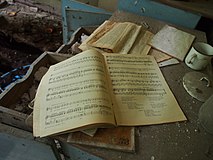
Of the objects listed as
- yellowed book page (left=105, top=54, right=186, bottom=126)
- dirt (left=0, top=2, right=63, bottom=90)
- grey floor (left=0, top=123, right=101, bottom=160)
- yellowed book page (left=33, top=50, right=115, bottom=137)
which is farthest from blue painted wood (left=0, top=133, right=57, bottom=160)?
dirt (left=0, top=2, right=63, bottom=90)

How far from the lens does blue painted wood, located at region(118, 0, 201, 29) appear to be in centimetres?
109

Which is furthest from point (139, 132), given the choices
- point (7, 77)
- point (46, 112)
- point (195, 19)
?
point (7, 77)

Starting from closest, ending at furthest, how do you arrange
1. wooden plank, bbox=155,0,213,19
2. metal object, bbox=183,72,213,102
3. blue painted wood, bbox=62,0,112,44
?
metal object, bbox=183,72,213,102 → wooden plank, bbox=155,0,213,19 → blue painted wood, bbox=62,0,112,44

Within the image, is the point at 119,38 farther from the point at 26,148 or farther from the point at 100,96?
the point at 26,148

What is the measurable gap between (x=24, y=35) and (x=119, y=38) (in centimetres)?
138

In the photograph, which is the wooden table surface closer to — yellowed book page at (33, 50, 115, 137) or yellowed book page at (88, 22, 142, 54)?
yellowed book page at (33, 50, 115, 137)

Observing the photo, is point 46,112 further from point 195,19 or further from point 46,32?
point 46,32

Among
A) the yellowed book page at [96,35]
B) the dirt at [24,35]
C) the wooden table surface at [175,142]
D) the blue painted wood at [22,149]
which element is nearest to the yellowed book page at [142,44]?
the yellowed book page at [96,35]

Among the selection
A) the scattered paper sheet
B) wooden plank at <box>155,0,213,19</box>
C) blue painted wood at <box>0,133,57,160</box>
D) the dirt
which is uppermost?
wooden plank at <box>155,0,213,19</box>

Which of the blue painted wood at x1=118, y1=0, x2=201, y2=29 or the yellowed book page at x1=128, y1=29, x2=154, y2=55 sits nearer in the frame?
the yellowed book page at x1=128, y1=29, x2=154, y2=55

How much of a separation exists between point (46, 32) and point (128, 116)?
164 centimetres

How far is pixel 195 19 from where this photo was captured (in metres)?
1.09

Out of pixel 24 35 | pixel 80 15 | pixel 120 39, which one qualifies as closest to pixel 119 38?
pixel 120 39

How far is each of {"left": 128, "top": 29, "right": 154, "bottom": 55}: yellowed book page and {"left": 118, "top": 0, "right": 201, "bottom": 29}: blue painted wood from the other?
20 centimetres
